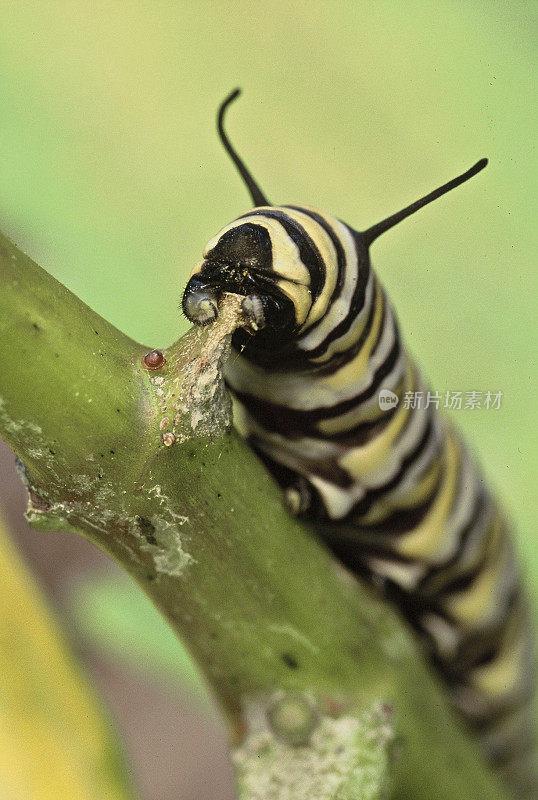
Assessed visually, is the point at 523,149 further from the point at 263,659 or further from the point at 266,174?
the point at 263,659

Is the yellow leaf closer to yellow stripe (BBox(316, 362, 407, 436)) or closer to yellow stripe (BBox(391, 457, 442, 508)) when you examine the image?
yellow stripe (BBox(316, 362, 407, 436))

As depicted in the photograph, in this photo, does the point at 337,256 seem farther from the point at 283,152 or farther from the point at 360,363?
the point at 283,152

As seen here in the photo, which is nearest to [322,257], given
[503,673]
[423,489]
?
[423,489]

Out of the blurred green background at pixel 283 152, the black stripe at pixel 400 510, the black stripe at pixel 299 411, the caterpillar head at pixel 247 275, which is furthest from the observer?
the blurred green background at pixel 283 152

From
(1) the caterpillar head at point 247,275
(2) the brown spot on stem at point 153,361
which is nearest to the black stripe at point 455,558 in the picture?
(1) the caterpillar head at point 247,275

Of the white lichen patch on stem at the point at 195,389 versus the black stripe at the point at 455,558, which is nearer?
the white lichen patch on stem at the point at 195,389

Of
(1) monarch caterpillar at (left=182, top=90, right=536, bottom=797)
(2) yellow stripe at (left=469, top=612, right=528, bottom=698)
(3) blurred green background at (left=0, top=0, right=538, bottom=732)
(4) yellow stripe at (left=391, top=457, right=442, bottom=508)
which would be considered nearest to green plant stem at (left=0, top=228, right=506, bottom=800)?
(1) monarch caterpillar at (left=182, top=90, right=536, bottom=797)

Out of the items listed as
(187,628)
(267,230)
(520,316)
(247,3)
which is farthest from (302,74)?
(187,628)

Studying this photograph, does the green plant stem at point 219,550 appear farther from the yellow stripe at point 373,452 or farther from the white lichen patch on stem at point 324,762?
the yellow stripe at point 373,452
